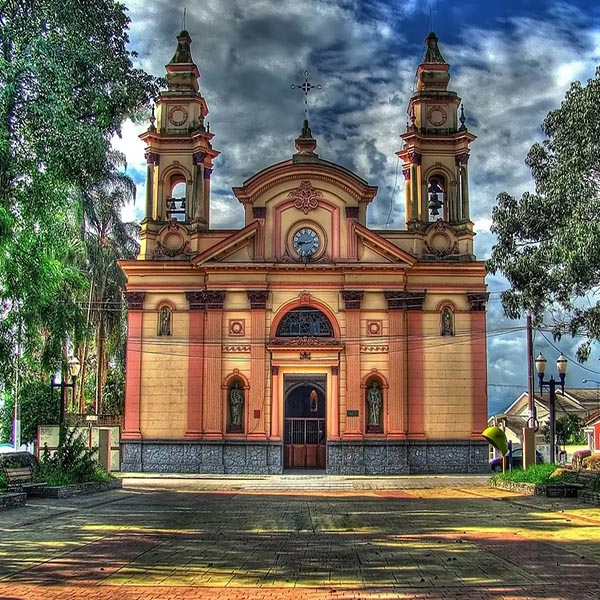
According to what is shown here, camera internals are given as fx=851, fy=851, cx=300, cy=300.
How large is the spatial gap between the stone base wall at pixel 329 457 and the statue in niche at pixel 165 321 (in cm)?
493

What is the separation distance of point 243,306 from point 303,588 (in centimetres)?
2865

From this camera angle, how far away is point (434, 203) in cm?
4134

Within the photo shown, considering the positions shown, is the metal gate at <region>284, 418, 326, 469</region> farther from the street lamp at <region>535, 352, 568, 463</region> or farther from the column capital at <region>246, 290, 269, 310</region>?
the street lamp at <region>535, 352, 568, 463</region>

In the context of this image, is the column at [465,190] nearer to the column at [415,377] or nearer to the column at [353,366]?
the column at [415,377]

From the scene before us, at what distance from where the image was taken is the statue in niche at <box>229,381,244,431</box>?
37656 mm

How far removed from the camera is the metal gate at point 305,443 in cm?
Result: 3778

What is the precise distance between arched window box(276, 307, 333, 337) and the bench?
15.4m

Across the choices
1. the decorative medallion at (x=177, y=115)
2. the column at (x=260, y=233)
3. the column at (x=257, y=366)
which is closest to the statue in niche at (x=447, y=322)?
the column at (x=257, y=366)

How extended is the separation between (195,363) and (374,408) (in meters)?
8.22

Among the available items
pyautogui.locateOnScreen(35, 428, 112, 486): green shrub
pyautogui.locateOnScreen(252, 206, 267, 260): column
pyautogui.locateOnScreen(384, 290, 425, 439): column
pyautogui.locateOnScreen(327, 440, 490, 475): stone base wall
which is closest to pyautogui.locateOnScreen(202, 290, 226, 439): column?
pyautogui.locateOnScreen(252, 206, 267, 260): column

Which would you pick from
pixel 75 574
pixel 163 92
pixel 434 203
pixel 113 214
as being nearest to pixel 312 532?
pixel 75 574

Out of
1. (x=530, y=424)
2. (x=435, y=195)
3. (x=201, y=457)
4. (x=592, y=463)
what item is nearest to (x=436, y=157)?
(x=435, y=195)

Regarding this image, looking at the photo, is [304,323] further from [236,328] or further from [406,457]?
[406,457]

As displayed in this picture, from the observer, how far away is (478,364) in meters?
38.3
